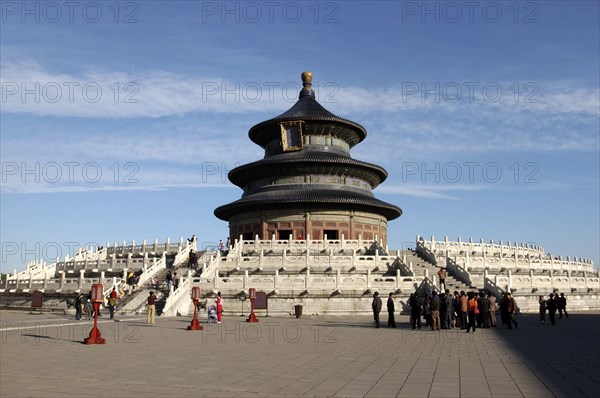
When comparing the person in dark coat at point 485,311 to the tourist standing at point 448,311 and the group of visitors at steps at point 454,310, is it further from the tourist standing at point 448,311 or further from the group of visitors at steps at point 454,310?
the tourist standing at point 448,311

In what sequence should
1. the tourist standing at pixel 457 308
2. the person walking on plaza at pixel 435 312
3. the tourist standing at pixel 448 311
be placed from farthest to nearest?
1. the tourist standing at pixel 448 311
2. the tourist standing at pixel 457 308
3. the person walking on plaza at pixel 435 312

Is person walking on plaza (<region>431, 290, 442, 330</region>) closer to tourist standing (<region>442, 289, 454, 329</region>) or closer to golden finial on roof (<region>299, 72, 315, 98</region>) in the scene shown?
tourist standing (<region>442, 289, 454, 329</region>)

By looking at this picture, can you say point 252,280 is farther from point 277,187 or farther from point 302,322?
point 277,187

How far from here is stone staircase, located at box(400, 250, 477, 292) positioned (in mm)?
32188

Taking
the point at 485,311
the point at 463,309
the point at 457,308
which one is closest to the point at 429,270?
the point at 485,311

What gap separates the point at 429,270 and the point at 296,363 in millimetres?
24731

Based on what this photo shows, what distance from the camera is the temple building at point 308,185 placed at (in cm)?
5088

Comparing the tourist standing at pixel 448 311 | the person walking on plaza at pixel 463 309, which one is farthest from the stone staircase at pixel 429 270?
the person walking on plaza at pixel 463 309

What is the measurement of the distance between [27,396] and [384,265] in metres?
28.5

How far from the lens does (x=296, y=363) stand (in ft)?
42.1

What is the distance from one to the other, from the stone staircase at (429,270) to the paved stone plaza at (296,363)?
10290 mm

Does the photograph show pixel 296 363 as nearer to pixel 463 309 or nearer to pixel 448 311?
pixel 463 309

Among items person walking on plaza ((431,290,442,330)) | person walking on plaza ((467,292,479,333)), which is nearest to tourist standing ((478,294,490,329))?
person walking on plaza ((467,292,479,333))

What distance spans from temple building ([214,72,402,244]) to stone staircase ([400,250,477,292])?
33.6 ft
